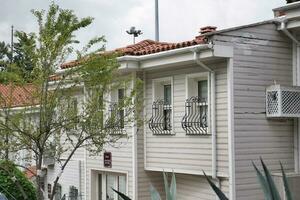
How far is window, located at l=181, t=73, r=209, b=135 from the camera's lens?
12.3m

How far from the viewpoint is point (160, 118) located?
13.8 metres

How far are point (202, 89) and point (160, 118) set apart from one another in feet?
5.18

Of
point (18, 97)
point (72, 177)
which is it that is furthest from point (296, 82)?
point (72, 177)

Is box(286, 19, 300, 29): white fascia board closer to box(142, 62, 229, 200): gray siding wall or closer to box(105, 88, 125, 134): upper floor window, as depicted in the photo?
box(142, 62, 229, 200): gray siding wall

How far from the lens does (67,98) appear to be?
1145cm

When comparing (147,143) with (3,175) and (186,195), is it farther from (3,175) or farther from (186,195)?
(3,175)

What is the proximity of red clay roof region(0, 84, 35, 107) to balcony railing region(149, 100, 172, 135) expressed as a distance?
3.52 metres

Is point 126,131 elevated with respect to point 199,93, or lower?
lower

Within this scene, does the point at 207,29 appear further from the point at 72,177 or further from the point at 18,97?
the point at 72,177

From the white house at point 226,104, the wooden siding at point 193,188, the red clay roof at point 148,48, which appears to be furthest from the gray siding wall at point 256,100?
the wooden siding at point 193,188

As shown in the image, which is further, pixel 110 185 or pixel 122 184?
pixel 110 185

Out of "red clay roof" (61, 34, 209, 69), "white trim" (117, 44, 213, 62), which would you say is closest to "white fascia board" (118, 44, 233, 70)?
"white trim" (117, 44, 213, 62)

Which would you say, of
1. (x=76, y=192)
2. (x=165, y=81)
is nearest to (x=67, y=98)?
(x=165, y=81)

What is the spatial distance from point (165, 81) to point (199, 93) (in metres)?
1.20
